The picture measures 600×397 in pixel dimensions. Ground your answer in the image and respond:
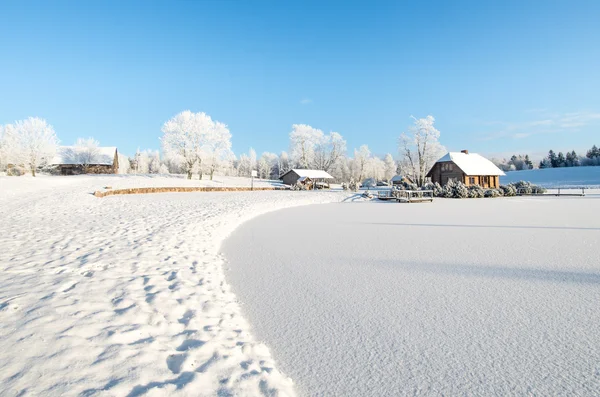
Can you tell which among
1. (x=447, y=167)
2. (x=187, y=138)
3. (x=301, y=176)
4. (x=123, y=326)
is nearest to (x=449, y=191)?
(x=447, y=167)

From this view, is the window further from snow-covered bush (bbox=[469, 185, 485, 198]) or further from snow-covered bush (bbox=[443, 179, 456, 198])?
snow-covered bush (bbox=[443, 179, 456, 198])

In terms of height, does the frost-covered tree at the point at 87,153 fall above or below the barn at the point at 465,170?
above

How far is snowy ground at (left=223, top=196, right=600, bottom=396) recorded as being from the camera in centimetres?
295

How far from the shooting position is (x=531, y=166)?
115125 mm

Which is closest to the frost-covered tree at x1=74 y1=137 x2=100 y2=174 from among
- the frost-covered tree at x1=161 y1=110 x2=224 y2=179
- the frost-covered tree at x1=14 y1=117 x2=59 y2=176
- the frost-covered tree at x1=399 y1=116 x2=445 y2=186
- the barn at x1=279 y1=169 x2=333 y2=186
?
the frost-covered tree at x1=14 y1=117 x2=59 y2=176

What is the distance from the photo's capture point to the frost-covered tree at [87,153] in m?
58.9

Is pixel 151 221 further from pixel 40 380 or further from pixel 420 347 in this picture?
pixel 420 347

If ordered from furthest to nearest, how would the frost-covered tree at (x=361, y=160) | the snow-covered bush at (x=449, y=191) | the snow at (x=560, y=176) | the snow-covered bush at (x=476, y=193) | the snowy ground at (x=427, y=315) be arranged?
the frost-covered tree at (x=361, y=160) < the snow at (x=560, y=176) < the snow-covered bush at (x=449, y=191) < the snow-covered bush at (x=476, y=193) < the snowy ground at (x=427, y=315)

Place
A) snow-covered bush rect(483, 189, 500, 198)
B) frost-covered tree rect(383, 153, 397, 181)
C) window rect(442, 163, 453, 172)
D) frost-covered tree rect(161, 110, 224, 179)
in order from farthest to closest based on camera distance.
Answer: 1. frost-covered tree rect(383, 153, 397, 181)
2. frost-covered tree rect(161, 110, 224, 179)
3. window rect(442, 163, 453, 172)
4. snow-covered bush rect(483, 189, 500, 198)

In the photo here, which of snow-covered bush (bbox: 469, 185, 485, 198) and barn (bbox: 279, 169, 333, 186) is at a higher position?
barn (bbox: 279, 169, 333, 186)

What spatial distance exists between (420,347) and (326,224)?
10052 mm

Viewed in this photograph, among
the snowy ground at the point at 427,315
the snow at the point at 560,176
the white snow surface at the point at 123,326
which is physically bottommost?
the snowy ground at the point at 427,315

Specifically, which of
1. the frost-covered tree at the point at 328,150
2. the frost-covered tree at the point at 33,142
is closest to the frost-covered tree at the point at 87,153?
the frost-covered tree at the point at 33,142

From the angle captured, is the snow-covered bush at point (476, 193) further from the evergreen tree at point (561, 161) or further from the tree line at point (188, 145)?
the evergreen tree at point (561, 161)
